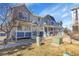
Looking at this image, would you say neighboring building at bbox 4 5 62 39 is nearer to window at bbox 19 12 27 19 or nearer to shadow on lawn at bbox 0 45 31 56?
window at bbox 19 12 27 19

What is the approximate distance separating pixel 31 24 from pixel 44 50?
30 centimetres

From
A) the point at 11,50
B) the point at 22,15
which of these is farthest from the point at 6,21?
the point at 11,50

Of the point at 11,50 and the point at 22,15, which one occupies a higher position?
the point at 22,15

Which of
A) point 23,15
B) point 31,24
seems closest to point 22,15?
point 23,15

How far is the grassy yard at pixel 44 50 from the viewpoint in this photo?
186cm

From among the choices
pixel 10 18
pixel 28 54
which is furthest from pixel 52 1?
pixel 28 54

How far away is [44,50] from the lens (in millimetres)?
1874

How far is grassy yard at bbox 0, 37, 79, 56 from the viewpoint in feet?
6.09

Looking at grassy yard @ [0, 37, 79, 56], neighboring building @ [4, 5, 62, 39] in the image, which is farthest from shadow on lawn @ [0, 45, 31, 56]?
neighboring building @ [4, 5, 62, 39]

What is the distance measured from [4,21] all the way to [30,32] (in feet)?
0.95

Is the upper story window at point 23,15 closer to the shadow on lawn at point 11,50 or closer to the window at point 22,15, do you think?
the window at point 22,15

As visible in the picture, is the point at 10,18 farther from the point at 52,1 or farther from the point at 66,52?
the point at 66,52

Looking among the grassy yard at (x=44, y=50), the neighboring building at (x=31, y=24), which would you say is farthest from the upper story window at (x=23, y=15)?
the grassy yard at (x=44, y=50)

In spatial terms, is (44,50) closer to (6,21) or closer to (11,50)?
(11,50)
